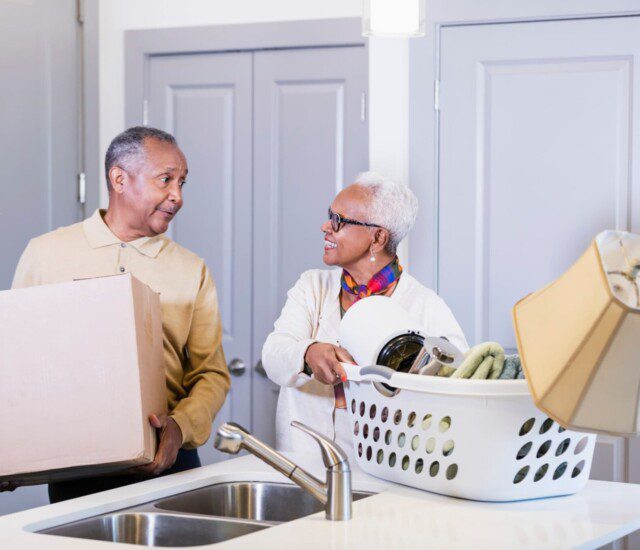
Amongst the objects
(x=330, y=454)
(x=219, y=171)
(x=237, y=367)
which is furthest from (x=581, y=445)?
(x=219, y=171)

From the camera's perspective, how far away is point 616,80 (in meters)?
3.06

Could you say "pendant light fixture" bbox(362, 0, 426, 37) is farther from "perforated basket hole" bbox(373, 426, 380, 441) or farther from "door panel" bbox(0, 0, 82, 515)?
"door panel" bbox(0, 0, 82, 515)

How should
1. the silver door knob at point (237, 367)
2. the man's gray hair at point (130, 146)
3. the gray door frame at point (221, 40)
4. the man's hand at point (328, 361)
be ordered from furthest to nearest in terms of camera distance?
the silver door knob at point (237, 367) → the gray door frame at point (221, 40) → the man's gray hair at point (130, 146) → the man's hand at point (328, 361)

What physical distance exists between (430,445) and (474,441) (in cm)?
10

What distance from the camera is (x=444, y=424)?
5.50ft

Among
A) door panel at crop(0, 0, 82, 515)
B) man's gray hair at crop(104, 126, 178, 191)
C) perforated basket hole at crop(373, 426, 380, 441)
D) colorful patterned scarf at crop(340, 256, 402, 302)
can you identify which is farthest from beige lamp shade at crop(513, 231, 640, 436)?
door panel at crop(0, 0, 82, 515)

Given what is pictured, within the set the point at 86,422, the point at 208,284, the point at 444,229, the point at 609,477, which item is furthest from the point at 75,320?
the point at 609,477

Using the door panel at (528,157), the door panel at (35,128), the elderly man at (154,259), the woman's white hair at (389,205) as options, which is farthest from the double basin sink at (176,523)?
the door panel at (35,128)

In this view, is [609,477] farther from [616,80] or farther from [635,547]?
[616,80]

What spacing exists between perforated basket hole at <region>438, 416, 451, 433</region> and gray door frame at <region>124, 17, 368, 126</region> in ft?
6.20

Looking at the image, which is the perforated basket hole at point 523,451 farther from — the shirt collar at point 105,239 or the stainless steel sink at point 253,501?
the shirt collar at point 105,239

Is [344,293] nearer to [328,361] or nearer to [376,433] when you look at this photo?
[328,361]

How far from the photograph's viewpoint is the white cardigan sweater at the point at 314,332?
2385mm

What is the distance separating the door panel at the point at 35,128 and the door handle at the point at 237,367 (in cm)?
73
